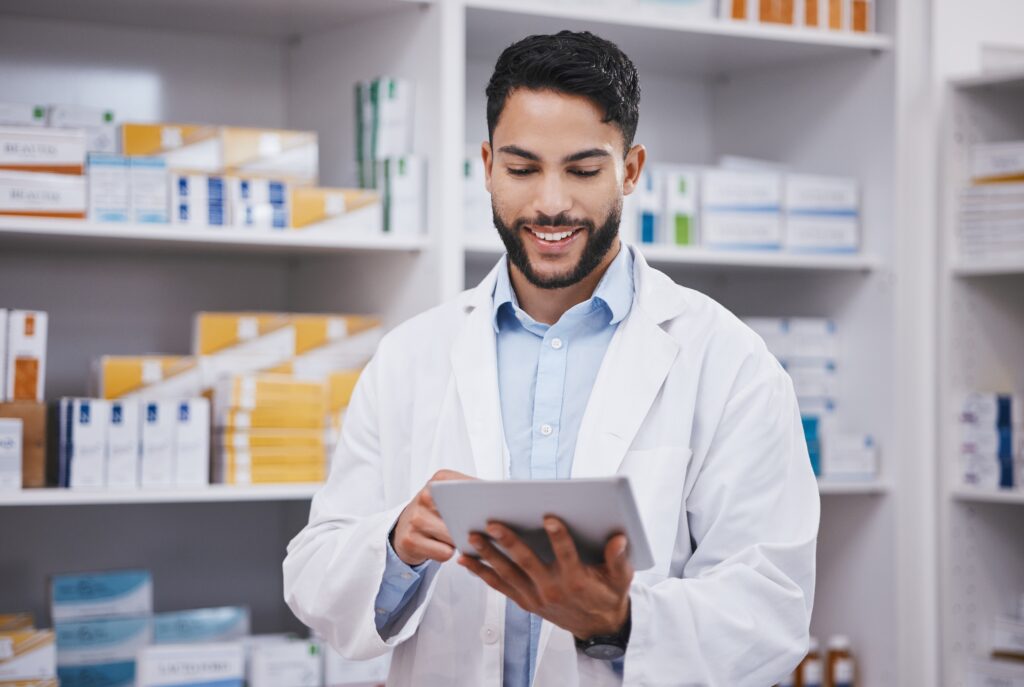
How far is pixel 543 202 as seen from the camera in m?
1.62

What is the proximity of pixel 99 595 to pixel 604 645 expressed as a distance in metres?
1.52

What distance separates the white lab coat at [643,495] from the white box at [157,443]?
0.85 metres

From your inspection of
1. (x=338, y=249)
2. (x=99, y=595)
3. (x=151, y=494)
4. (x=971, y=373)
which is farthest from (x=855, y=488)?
(x=99, y=595)

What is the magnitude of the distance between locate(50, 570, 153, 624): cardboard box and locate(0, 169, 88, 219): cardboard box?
0.76 metres

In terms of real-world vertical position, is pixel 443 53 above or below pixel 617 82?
above

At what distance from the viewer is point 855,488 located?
10.0 ft

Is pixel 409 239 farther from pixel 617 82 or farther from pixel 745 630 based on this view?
pixel 745 630

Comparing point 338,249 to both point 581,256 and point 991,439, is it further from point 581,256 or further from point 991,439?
point 991,439

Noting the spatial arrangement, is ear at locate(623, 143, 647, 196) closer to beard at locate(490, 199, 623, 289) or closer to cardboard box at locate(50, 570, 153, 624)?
beard at locate(490, 199, 623, 289)

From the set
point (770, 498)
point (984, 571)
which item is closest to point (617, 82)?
point (770, 498)

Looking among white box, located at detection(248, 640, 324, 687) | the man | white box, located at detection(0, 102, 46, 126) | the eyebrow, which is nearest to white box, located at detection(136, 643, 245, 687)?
white box, located at detection(248, 640, 324, 687)

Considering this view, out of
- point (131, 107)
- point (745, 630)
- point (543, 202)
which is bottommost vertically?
point (745, 630)

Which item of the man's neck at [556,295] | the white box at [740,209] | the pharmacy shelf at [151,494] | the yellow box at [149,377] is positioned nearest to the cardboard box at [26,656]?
the pharmacy shelf at [151,494]

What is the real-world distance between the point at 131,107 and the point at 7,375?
864mm
